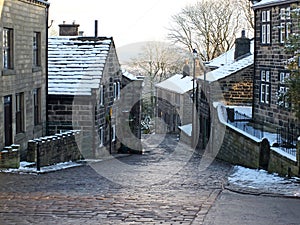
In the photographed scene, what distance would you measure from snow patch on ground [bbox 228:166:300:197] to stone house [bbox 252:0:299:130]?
7716 mm

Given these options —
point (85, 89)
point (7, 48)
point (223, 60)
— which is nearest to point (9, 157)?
point (7, 48)

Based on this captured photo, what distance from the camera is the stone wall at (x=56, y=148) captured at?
1977 cm

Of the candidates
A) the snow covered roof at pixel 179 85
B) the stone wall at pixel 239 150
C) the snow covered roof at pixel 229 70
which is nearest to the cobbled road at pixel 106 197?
the stone wall at pixel 239 150

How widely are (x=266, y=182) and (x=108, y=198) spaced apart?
5.61 meters

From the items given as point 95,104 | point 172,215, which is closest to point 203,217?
point 172,215

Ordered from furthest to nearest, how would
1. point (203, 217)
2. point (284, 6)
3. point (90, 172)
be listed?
point (284, 6) < point (90, 172) < point (203, 217)

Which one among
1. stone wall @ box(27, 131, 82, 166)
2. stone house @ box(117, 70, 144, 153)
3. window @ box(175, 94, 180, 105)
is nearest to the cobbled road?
stone wall @ box(27, 131, 82, 166)

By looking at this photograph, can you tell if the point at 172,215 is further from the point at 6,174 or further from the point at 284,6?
the point at 284,6

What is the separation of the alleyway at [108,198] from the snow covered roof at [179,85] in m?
37.1

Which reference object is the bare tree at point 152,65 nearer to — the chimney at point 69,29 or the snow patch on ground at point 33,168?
the chimney at point 69,29

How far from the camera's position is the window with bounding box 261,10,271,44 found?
28.0 m

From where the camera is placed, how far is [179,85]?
59.5 meters

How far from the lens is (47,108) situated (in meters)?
26.6

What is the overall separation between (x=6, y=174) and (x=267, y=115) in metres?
15.8
